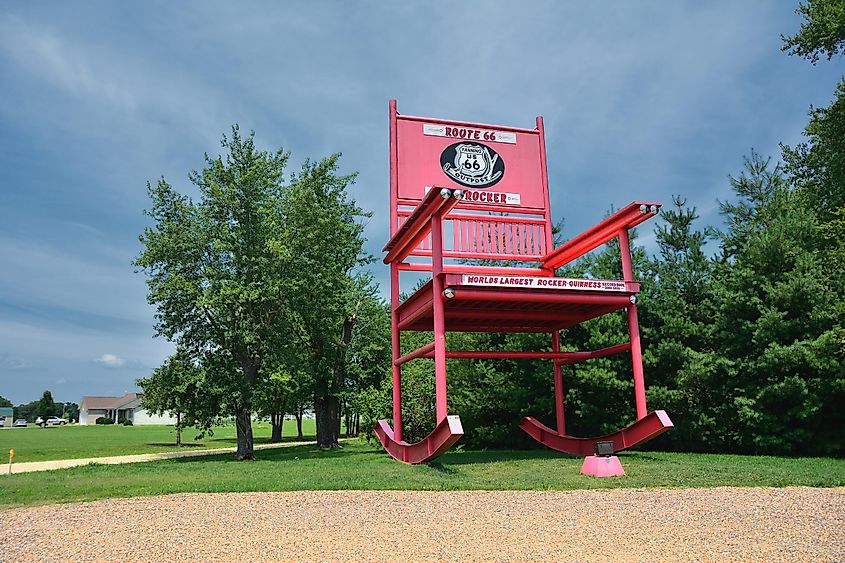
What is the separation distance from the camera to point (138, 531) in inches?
177

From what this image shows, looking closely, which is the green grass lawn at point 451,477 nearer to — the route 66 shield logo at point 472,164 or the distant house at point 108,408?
the route 66 shield logo at point 472,164

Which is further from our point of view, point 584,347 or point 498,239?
point 584,347

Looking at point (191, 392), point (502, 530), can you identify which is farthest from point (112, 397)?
point (502, 530)

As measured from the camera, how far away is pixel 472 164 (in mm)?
10031

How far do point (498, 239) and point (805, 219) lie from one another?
5.46 metres

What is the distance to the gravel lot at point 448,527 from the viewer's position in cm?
373

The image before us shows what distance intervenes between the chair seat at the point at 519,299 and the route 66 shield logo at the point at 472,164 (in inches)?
90.2

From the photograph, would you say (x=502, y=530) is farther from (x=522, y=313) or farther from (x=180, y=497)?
(x=522, y=313)

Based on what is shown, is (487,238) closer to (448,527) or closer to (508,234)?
(508,234)

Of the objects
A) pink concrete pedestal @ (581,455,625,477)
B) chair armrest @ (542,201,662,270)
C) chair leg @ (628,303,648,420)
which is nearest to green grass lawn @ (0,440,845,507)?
pink concrete pedestal @ (581,455,625,477)

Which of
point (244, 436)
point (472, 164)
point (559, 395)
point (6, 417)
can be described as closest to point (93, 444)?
point (244, 436)

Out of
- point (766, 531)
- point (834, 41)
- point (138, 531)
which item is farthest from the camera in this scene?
point (834, 41)

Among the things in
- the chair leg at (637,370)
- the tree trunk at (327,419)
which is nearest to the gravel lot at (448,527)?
the chair leg at (637,370)

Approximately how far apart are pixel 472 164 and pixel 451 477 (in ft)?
16.8
